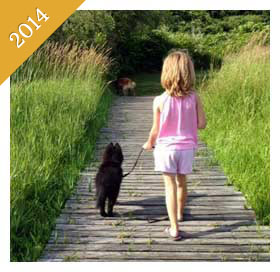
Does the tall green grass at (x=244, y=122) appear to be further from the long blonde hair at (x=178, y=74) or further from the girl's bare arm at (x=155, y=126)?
the long blonde hair at (x=178, y=74)

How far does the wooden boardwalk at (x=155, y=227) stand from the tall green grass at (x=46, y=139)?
16 centimetres

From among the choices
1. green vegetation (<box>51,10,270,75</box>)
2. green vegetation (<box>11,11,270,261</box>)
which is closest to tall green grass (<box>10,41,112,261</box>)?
green vegetation (<box>11,11,270,261</box>)

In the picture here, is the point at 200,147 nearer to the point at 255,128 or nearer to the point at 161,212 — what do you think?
the point at 255,128

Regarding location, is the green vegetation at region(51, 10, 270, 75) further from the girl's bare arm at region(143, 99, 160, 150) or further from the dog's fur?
the girl's bare arm at region(143, 99, 160, 150)

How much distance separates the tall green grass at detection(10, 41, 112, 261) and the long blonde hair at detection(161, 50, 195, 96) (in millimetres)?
1548

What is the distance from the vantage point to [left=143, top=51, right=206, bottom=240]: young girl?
3.27 m

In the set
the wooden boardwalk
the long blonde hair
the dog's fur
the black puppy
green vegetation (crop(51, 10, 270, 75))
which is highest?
green vegetation (crop(51, 10, 270, 75))

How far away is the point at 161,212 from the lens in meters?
4.02

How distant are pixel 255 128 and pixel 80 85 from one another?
3.37 m

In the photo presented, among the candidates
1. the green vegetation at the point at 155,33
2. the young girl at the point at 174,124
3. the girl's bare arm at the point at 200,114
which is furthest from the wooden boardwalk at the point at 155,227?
the green vegetation at the point at 155,33

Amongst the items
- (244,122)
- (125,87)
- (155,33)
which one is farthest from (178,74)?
(155,33)

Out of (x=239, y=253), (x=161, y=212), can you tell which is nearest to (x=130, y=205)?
(x=161, y=212)

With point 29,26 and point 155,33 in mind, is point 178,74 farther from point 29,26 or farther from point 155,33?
point 155,33

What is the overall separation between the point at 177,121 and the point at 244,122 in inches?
118
